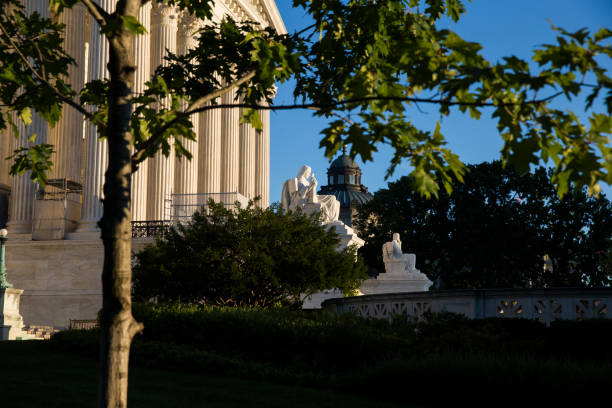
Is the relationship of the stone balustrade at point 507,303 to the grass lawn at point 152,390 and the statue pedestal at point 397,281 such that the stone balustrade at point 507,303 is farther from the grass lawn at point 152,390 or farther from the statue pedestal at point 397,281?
the statue pedestal at point 397,281

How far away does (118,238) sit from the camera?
6281mm

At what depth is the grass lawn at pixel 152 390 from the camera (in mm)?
11914

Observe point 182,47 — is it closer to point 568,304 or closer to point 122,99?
point 568,304

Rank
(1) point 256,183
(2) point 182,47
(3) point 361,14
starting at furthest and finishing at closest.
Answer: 1. (1) point 256,183
2. (2) point 182,47
3. (3) point 361,14

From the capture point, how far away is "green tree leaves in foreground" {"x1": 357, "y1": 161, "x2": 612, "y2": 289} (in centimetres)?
5956

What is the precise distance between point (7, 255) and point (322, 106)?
32.4 metres

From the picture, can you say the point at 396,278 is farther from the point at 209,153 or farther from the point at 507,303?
the point at 507,303

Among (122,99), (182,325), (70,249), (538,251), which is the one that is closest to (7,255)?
(70,249)

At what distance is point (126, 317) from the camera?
6152 millimetres

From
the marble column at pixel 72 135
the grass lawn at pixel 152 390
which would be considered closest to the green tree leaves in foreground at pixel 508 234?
the marble column at pixel 72 135

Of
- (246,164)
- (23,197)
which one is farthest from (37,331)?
A: (246,164)

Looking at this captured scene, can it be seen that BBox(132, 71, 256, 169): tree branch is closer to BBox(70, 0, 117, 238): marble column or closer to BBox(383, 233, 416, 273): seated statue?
BBox(70, 0, 117, 238): marble column

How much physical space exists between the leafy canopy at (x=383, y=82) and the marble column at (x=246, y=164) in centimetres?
3865

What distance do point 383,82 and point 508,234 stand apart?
5529 cm
